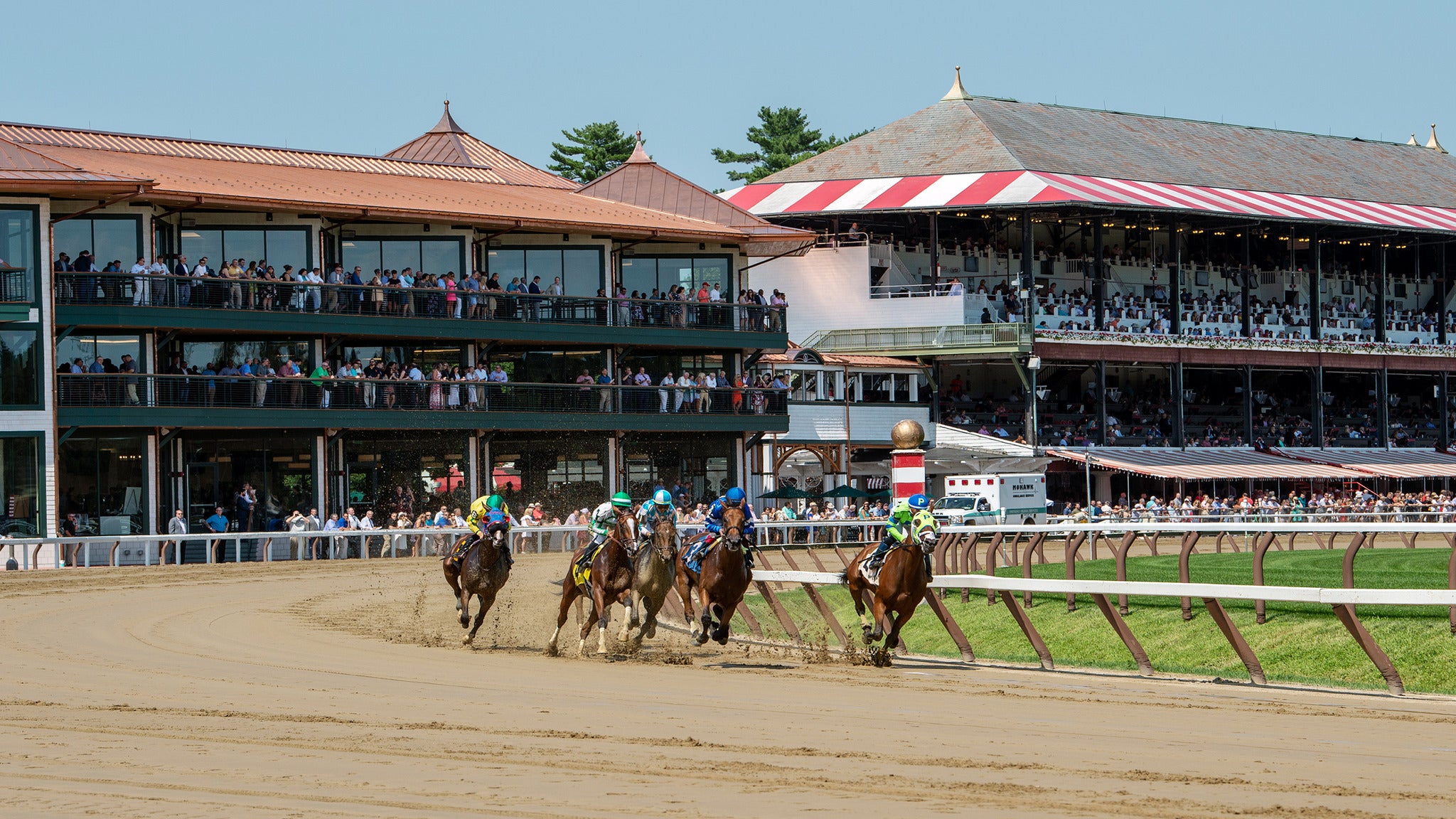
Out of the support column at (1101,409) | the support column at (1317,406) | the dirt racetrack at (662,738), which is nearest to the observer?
the dirt racetrack at (662,738)

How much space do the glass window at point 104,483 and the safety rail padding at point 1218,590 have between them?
21.5 metres

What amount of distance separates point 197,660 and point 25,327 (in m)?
20.4

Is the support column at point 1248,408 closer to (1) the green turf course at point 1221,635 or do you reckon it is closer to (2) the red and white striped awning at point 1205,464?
(2) the red and white striped awning at point 1205,464

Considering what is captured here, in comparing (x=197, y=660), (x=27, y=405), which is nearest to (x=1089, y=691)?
(x=197, y=660)

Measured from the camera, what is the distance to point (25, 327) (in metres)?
32.9

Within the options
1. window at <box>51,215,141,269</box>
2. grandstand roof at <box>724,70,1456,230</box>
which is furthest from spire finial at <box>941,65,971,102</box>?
window at <box>51,215,141,269</box>

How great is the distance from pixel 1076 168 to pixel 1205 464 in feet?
35.9

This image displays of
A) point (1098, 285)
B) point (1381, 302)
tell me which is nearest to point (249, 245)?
point (1098, 285)

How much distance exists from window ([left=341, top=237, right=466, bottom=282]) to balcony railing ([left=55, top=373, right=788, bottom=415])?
113 inches

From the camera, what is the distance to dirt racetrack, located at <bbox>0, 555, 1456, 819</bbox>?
760 cm

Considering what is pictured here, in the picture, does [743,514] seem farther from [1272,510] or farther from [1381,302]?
[1381,302]

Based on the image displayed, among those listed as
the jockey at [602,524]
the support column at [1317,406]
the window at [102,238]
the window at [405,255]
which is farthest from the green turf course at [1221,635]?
the support column at [1317,406]

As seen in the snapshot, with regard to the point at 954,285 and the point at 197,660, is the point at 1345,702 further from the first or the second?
the point at 954,285

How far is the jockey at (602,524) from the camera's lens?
16125 millimetres
